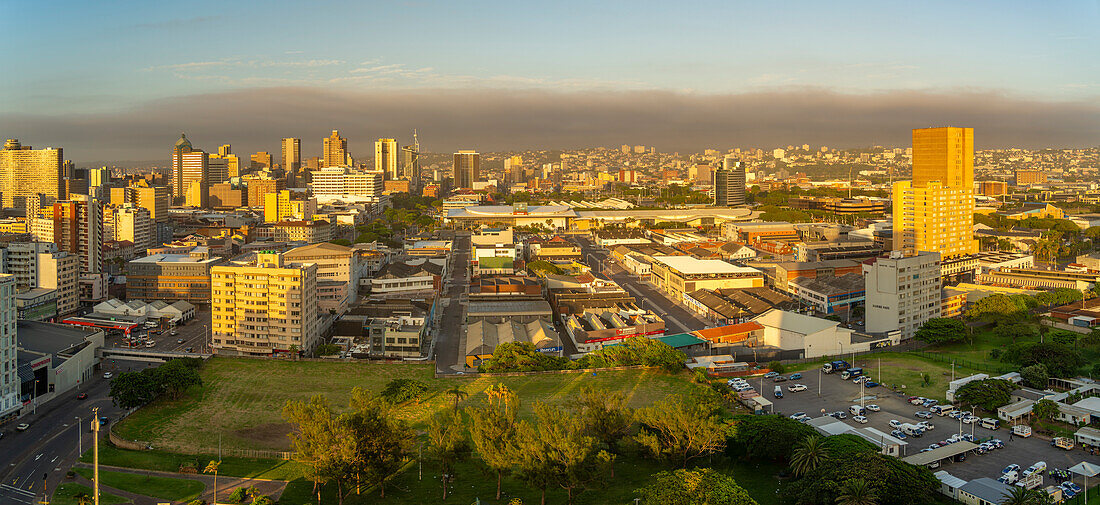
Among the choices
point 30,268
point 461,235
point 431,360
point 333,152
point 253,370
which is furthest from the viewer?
point 333,152

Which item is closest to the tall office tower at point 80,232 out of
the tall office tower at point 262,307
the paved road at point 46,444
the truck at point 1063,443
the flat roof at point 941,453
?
the tall office tower at point 262,307

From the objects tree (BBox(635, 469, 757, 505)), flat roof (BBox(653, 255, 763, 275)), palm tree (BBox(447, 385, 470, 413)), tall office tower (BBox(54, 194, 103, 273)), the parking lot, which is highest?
tall office tower (BBox(54, 194, 103, 273))

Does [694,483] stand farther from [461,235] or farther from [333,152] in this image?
[333,152]

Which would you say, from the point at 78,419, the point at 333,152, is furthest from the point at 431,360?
the point at 333,152

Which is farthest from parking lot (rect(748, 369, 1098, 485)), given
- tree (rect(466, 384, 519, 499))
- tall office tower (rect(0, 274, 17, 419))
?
tall office tower (rect(0, 274, 17, 419))

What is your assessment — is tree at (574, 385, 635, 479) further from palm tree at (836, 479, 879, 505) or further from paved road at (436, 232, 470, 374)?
paved road at (436, 232, 470, 374)

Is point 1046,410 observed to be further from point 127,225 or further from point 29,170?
point 29,170
